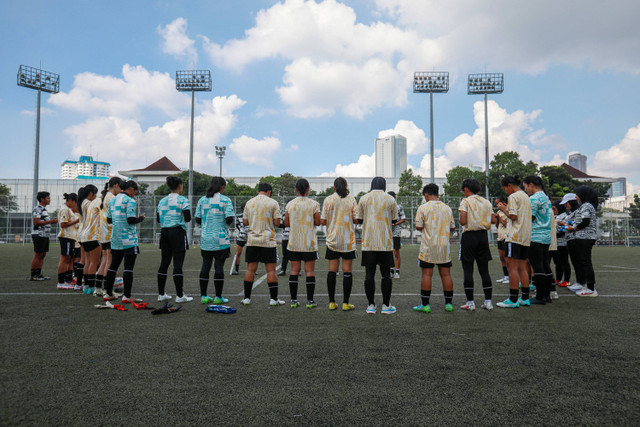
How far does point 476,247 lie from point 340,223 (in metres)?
1.98

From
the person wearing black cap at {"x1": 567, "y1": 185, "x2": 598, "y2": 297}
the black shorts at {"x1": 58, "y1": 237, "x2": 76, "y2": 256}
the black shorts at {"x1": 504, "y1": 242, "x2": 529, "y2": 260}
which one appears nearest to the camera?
the black shorts at {"x1": 504, "y1": 242, "x2": 529, "y2": 260}

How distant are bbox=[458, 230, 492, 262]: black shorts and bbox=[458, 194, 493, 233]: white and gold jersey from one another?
10 cm

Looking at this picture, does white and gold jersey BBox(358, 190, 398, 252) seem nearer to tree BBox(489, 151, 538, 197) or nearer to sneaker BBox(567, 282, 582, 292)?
sneaker BBox(567, 282, 582, 292)

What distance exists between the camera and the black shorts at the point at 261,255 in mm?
5695

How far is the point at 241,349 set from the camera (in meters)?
3.65

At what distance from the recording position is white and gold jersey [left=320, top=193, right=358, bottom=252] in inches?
215

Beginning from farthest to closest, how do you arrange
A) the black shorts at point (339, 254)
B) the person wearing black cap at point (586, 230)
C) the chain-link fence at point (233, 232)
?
1. the chain-link fence at point (233, 232)
2. the person wearing black cap at point (586, 230)
3. the black shorts at point (339, 254)

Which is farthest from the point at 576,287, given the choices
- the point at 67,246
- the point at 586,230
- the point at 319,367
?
the point at 67,246

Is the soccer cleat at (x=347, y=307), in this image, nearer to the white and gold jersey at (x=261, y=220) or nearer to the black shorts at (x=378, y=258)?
the black shorts at (x=378, y=258)

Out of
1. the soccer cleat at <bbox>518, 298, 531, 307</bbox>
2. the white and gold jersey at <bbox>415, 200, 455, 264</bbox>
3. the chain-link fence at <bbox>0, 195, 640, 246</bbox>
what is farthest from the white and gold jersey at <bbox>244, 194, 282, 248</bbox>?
the chain-link fence at <bbox>0, 195, 640, 246</bbox>

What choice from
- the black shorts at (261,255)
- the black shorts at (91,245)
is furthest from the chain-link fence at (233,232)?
the black shorts at (261,255)

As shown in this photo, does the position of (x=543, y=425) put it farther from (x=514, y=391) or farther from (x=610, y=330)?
(x=610, y=330)

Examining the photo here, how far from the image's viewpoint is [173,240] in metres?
5.79

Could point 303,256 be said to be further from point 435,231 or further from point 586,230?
point 586,230
